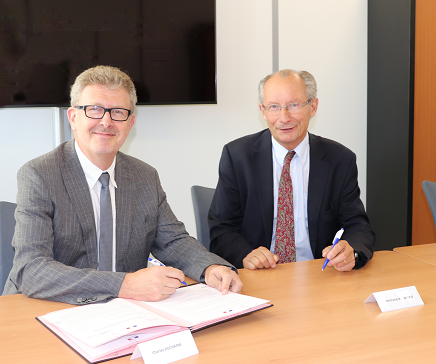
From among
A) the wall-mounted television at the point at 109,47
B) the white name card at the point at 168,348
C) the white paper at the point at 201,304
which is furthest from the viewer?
the wall-mounted television at the point at 109,47

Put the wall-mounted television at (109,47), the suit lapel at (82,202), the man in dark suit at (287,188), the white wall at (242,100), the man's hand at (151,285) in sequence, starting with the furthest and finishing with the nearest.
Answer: the white wall at (242,100)
the wall-mounted television at (109,47)
the man in dark suit at (287,188)
the suit lapel at (82,202)
the man's hand at (151,285)

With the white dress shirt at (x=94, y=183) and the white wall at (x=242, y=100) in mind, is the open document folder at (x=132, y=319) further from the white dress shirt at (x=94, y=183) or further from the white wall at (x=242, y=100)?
the white wall at (x=242, y=100)

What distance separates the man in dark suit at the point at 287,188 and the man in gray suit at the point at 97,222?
419mm

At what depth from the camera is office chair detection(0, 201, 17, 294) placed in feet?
5.90

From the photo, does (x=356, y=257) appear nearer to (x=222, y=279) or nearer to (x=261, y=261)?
(x=261, y=261)

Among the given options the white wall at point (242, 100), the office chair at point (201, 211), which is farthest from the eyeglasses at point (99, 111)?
the white wall at point (242, 100)

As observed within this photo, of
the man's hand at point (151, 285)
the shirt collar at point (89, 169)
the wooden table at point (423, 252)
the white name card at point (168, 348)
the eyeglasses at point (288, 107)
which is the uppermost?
the eyeglasses at point (288, 107)

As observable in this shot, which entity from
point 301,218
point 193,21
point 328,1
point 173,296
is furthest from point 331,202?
point 328,1

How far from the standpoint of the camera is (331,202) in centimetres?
228

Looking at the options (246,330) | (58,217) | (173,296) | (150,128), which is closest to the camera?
(246,330)

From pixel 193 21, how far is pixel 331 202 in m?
1.78

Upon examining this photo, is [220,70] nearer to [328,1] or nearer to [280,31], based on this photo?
[280,31]

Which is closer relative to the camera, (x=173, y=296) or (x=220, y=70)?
(x=173, y=296)

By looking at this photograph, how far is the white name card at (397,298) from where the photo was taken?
1.39 meters
